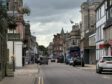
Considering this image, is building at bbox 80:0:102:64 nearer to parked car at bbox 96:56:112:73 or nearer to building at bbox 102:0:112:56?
building at bbox 102:0:112:56

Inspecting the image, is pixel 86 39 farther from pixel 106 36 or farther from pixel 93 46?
pixel 106 36

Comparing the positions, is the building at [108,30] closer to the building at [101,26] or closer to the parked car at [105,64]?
the building at [101,26]

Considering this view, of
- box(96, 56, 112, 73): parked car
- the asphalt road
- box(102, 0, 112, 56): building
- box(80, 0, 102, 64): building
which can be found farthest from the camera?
box(80, 0, 102, 64): building

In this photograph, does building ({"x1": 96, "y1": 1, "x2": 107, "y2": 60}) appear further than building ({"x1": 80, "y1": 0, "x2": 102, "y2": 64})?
No

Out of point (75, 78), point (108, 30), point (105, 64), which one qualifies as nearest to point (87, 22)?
point (108, 30)

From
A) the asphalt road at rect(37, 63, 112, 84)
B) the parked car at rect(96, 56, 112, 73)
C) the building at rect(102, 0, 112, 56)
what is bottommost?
the asphalt road at rect(37, 63, 112, 84)

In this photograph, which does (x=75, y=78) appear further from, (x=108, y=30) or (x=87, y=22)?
(x=87, y=22)

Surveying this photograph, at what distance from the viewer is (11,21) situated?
88.2 ft

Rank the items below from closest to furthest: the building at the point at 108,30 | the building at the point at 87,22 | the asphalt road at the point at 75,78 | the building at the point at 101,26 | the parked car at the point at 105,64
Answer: the asphalt road at the point at 75,78, the parked car at the point at 105,64, the building at the point at 108,30, the building at the point at 101,26, the building at the point at 87,22

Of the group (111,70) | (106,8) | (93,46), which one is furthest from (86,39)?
(111,70)

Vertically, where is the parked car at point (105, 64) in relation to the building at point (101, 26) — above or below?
below

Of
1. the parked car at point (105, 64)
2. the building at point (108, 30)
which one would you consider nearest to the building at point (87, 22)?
the building at point (108, 30)

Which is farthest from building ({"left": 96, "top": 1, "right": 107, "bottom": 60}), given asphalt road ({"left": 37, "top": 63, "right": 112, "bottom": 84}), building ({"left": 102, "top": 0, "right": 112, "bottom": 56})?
asphalt road ({"left": 37, "top": 63, "right": 112, "bottom": 84})

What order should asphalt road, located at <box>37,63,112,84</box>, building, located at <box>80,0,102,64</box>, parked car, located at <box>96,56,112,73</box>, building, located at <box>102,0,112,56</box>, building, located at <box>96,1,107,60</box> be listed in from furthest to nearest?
building, located at <box>80,0,102,64</box> < building, located at <box>96,1,107,60</box> < building, located at <box>102,0,112,56</box> < parked car, located at <box>96,56,112,73</box> < asphalt road, located at <box>37,63,112,84</box>
